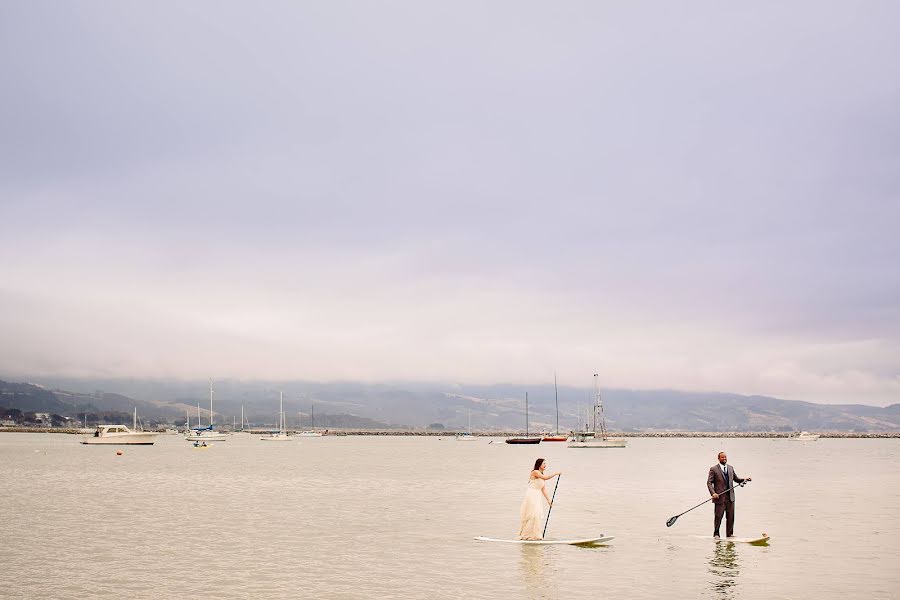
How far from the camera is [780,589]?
2250 cm

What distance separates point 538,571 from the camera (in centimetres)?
2506

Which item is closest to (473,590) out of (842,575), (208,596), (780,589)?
(208,596)

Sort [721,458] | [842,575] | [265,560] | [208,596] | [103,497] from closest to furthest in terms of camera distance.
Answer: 1. [208,596]
2. [842,575]
3. [265,560]
4. [721,458]
5. [103,497]

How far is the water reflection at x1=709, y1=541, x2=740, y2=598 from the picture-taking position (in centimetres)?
2225

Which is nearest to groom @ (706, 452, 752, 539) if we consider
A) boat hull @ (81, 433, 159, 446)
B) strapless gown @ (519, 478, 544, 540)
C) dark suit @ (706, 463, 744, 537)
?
dark suit @ (706, 463, 744, 537)

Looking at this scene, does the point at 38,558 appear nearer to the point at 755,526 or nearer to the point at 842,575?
the point at 842,575

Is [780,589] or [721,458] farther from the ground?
[721,458]

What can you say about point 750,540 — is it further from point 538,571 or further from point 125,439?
point 125,439

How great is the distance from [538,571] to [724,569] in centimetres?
558

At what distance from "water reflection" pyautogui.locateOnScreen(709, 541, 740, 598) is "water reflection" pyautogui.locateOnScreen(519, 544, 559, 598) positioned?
169 inches

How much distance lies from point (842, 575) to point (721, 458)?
5618 millimetres


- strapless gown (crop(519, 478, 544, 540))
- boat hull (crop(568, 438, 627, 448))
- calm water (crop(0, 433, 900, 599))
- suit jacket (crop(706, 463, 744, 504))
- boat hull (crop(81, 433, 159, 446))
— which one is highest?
suit jacket (crop(706, 463, 744, 504))

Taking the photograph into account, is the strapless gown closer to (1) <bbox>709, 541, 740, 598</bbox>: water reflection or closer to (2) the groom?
(2) the groom

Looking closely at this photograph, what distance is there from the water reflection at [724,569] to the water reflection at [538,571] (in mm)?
4283
